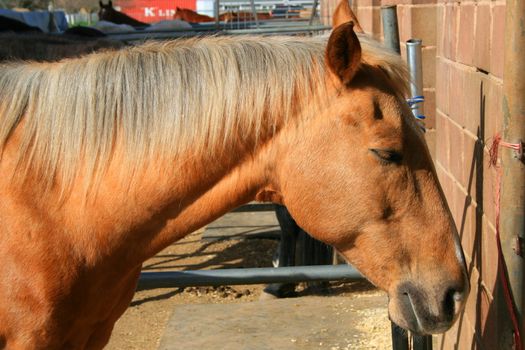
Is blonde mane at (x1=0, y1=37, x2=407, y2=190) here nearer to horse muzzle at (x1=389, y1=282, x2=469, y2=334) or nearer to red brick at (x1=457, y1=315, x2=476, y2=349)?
horse muzzle at (x1=389, y1=282, x2=469, y2=334)

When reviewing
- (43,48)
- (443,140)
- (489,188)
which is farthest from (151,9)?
(489,188)

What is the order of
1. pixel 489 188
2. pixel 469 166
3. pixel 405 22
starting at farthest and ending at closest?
pixel 405 22
pixel 469 166
pixel 489 188

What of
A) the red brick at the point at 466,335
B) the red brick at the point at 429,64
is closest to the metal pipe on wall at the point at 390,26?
the red brick at the point at 466,335

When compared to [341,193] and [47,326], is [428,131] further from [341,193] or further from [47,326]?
[47,326]

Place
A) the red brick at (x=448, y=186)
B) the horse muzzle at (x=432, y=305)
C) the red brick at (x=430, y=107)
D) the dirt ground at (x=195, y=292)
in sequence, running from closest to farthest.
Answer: the horse muzzle at (x=432, y=305), the red brick at (x=448, y=186), the red brick at (x=430, y=107), the dirt ground at (x=195, y=292)

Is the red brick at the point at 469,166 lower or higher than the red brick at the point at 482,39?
lower

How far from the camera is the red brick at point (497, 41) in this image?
253 cm

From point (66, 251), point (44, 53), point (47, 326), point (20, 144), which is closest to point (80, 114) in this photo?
point (20, 144)

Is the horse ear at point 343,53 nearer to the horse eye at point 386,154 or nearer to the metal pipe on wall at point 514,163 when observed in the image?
the horse eye at point 386,154

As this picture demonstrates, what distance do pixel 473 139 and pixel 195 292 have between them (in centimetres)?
418

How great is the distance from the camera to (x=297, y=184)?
8.02ft

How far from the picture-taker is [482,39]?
284 centimetres

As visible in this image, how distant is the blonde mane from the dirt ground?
100 inches

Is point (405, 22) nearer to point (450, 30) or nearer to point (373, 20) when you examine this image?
point (373, 20)
